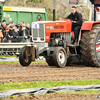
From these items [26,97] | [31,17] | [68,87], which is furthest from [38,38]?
[31,17]

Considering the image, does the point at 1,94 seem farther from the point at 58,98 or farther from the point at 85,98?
the point at 85,98

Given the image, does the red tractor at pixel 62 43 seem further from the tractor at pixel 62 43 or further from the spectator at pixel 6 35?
the spectator at pixel 6 35

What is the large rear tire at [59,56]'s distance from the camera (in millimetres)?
11445

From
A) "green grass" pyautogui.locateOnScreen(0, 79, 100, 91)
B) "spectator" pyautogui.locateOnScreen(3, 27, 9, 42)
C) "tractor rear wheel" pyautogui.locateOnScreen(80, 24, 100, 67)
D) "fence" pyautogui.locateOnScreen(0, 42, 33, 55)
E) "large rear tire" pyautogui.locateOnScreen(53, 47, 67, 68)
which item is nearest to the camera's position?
"green grass" pyautogui.locateOnScreen(0, 79, 100, 91)

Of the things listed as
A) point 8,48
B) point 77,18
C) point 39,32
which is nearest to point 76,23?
point 77,18

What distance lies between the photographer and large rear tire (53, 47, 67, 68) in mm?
11445

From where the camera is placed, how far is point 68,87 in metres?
6.89

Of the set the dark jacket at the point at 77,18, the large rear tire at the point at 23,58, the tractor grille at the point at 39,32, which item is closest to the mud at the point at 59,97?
the large rear tire at the point at 23,58

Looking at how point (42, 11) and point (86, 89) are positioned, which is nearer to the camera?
point (86, 89)

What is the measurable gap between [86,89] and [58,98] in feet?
3.69

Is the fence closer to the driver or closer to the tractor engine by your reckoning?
the tractor engine

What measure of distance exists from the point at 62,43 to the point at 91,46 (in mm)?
1097

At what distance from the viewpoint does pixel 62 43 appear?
1226 cm

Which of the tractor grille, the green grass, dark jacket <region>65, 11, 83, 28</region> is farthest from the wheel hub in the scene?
the green grass
